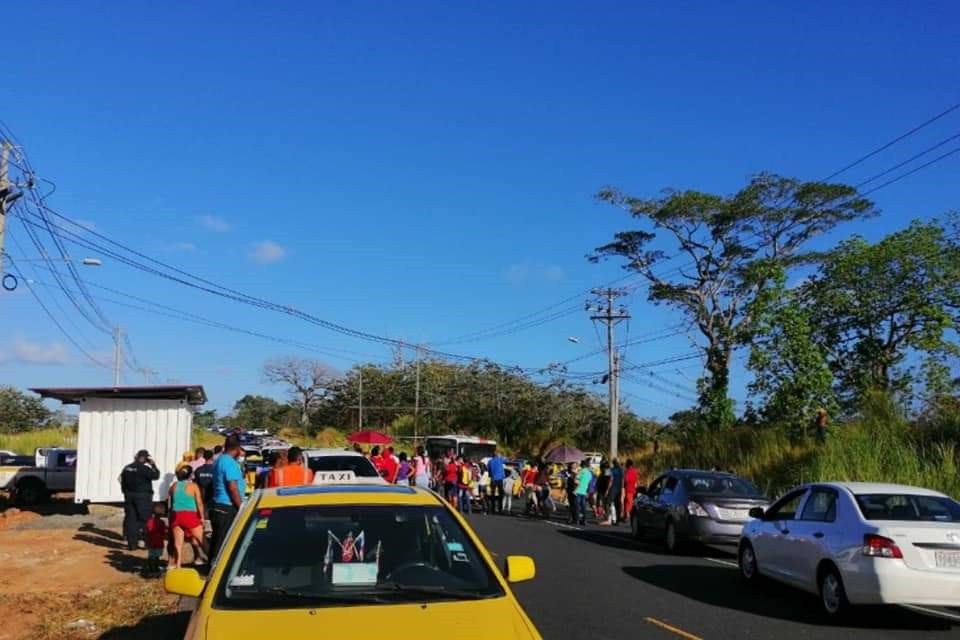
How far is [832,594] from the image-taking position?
9.60 meters

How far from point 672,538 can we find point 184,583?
494 inches

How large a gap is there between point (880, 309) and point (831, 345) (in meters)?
2.09

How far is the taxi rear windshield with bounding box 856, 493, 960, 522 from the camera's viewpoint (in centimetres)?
972

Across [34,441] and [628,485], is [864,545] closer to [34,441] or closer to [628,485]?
[628,485]

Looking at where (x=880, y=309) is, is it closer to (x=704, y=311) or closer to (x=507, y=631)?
(x=704, y=311)

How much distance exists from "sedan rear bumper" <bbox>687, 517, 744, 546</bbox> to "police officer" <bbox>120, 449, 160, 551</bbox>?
29.7 ft

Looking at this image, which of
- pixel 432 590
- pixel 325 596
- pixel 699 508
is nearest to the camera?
pixel 325 596

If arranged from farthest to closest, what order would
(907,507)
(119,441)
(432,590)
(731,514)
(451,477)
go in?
(451,477), (119,441), (731,514), (907,507), (432,590)

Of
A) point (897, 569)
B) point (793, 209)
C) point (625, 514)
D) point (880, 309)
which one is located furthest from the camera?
point (793, 209)

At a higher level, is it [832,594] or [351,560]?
[351,560]

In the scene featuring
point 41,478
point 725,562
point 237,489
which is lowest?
point 725,562

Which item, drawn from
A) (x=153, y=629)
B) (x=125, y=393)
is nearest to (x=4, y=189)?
(x=125, y=393)

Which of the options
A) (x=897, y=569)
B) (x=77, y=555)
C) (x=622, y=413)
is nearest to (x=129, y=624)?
(x=77, y=555)

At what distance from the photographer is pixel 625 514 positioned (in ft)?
79.5
